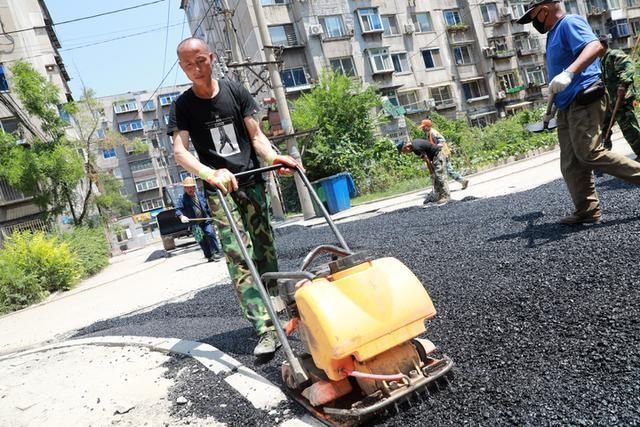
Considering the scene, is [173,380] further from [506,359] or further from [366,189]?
[366,189]

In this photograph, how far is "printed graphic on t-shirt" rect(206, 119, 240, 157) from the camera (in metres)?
3.17

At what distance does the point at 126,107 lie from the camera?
2685 inches

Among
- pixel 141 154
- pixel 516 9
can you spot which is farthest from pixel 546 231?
pixel 141 154

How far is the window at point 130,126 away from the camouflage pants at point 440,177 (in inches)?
2685

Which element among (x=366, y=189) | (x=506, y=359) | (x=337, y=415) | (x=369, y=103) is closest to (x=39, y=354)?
(x=337, y=415)

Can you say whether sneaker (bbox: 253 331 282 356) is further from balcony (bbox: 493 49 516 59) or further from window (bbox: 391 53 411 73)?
balcony (bbox: 493 49 516 59)

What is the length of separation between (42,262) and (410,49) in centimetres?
2916

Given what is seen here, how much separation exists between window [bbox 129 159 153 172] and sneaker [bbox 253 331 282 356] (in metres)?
70.0

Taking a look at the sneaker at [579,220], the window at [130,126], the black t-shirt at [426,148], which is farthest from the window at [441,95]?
Result: the window at [130,126]

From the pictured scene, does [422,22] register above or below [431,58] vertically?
above

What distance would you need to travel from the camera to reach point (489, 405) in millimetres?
1774

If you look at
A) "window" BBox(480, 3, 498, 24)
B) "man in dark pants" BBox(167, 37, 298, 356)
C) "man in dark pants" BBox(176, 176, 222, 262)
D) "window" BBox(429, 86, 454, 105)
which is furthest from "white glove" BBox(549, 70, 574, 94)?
"window" BBox(480, 3, 498, 24)

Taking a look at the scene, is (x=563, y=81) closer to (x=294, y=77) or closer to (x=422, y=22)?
(x=294, y=77)

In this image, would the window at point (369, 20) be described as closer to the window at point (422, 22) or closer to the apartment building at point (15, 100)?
the window at point (422, 22)
